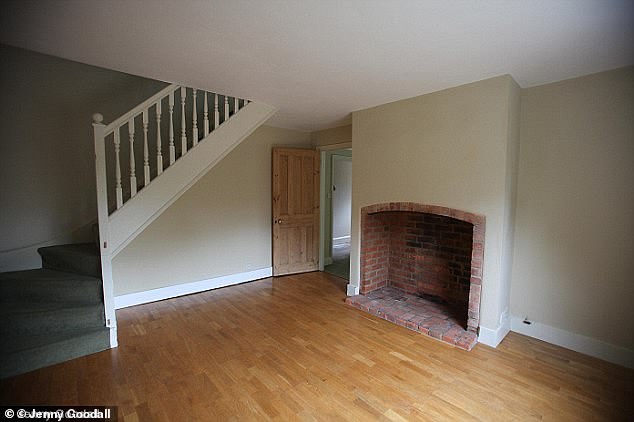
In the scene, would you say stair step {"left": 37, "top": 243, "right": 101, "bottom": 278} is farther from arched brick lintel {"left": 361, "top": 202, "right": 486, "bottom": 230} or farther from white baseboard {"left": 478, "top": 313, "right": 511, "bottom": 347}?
white baseboard {"left": 478, "top": 313, "right": 511, "bottom": 347}

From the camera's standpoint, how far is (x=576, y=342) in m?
2.65

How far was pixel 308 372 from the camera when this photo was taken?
2.31 meters

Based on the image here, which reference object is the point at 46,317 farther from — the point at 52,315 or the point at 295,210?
the point at 295,210

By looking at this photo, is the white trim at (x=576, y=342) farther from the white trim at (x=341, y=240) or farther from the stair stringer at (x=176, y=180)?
the white trim at (x=341, y=240)

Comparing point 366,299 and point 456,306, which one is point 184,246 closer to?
point 366,299

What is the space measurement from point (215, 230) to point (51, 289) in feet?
6.29

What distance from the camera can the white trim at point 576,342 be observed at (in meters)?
2.44

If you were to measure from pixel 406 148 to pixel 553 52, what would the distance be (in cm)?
144

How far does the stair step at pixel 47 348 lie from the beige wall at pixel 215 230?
105 cm

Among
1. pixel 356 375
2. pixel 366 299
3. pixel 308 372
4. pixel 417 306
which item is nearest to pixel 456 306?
pixel 417 306

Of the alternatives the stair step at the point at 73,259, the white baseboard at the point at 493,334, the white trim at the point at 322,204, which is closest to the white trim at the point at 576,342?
the white baseboard at the point at 493,334

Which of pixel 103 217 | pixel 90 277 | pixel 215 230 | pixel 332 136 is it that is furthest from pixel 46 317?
pixel 332 136

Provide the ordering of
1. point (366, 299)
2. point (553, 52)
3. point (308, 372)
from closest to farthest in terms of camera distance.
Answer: point (553, 52), point (308, 372), point (366, 299)

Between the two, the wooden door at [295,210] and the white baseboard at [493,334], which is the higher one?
the wooden door at [295,210]
